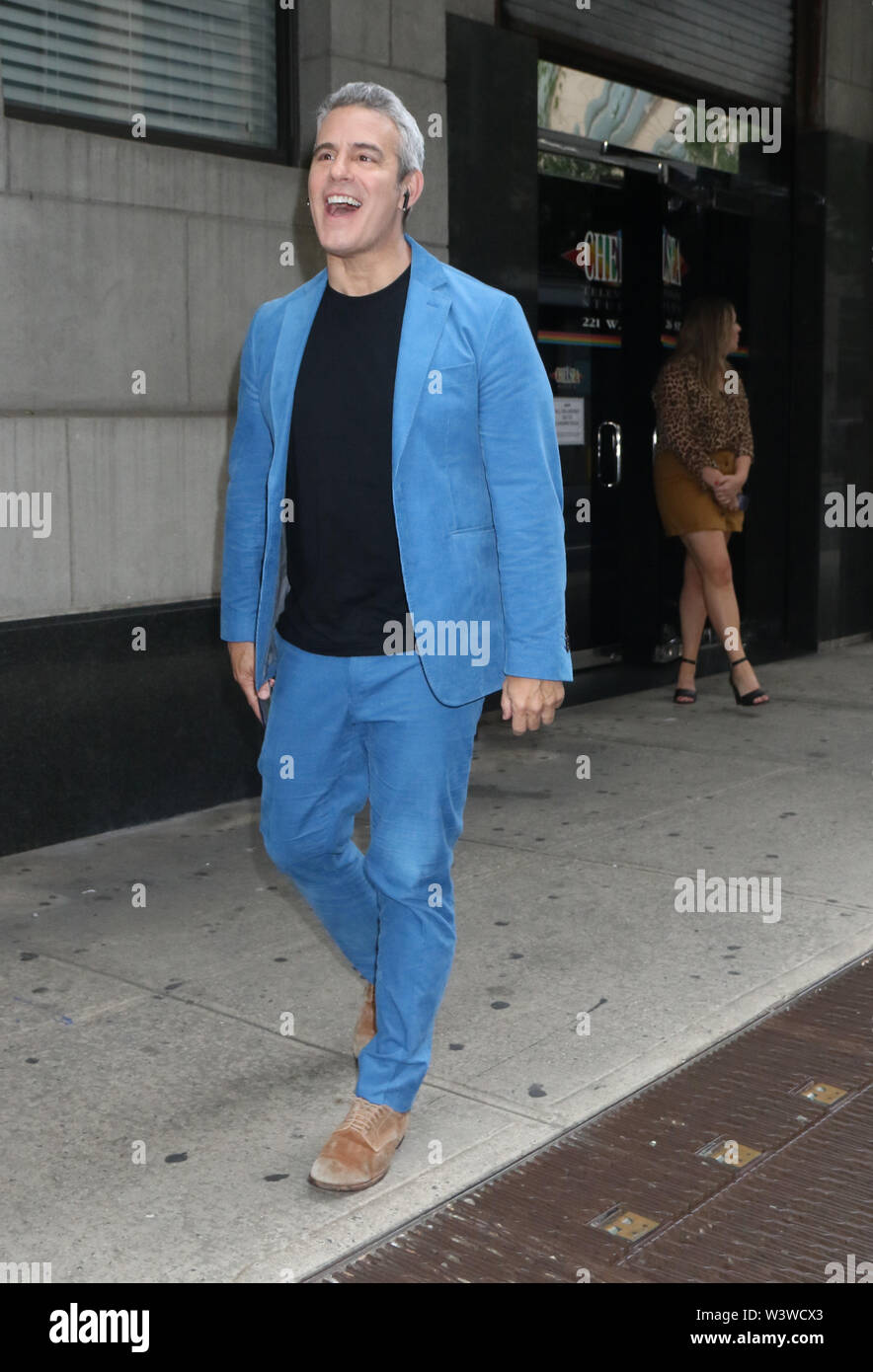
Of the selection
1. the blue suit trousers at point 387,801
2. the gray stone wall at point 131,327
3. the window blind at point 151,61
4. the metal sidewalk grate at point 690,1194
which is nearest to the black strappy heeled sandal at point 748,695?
the gray stone wall at point 131,327

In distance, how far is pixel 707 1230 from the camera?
287 cm

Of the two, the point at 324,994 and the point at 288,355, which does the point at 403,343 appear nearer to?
the point at 288,355

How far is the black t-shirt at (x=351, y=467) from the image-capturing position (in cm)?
302

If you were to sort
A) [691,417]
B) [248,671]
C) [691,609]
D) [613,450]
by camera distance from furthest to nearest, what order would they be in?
[613,450]
[691,609]
[691,417]
[248,671]

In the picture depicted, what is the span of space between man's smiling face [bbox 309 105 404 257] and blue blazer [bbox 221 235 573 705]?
0.55 feet

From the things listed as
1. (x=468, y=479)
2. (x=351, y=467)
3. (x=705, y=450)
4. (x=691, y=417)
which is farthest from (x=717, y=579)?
(x=351, y=467)

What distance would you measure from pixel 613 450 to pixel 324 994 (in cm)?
501

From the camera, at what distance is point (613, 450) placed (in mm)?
8422

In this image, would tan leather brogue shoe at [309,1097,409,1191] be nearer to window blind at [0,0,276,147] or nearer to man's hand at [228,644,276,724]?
man's hand at [228,644,276,724]

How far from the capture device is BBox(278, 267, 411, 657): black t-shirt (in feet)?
9.89

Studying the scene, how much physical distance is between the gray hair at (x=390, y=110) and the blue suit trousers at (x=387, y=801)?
96 cm
